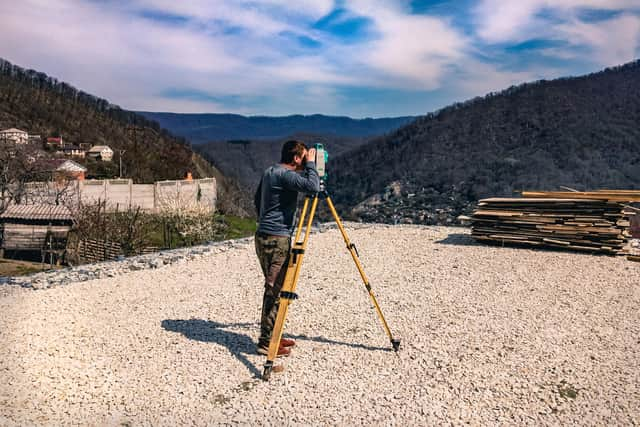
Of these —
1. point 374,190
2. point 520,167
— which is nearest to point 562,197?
point 520,167

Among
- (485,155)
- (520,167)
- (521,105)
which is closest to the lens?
(520,167)

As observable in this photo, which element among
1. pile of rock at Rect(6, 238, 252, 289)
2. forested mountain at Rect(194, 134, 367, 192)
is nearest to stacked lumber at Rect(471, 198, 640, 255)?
pile of rock at Rect(6, 238, 252, 289)

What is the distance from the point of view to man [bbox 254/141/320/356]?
4.87 meters

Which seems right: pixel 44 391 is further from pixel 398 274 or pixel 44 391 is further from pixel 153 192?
pixel 153 192

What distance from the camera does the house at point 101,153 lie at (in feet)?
141

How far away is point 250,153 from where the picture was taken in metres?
94.7

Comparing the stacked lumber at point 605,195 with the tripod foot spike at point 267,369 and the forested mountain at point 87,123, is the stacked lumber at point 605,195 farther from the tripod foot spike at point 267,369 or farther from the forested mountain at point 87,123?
the forested mountain at point 87,123

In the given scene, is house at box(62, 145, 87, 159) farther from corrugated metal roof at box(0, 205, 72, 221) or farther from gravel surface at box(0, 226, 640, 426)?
gravel surface at box(0, 226, 640, 426)

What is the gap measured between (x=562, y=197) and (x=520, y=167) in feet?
94.1

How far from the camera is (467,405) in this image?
4293 mm

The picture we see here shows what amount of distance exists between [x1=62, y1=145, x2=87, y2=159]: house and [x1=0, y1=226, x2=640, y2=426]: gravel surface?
37.7 metres

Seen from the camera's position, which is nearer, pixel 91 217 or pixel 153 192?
pixel 91 217

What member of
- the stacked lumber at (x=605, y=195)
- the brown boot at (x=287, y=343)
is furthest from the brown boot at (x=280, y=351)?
the stacked lumber at (x=605, y=195)

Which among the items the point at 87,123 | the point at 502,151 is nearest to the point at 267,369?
the point at 502,151
